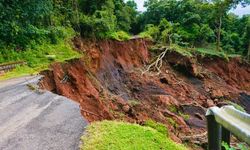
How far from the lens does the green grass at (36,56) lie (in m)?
11.1

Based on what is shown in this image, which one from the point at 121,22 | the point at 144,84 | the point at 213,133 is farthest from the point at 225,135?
the point at 121,22

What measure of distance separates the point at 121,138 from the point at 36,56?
9.97 meters

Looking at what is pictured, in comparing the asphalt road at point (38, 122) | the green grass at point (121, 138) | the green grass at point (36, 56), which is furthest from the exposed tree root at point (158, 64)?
the green grass at point (121, 138)

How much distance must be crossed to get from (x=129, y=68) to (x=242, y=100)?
30.6ft

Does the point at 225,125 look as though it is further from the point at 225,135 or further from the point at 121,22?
the point at 121,22

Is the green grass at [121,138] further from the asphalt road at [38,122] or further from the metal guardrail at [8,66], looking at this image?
the metal guardrail at [8,66]

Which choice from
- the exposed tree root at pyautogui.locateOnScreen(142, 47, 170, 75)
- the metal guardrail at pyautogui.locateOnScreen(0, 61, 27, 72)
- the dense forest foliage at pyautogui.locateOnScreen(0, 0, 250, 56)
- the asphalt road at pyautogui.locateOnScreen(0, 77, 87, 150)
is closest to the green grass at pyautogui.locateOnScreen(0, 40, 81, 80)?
the metal guardrail at pyautogui.locateOnScreen(0, 61, 27, 72)

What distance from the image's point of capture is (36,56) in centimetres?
1367

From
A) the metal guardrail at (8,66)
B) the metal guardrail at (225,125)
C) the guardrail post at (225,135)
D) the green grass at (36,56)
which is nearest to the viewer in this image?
the metal guardrail at (225,125)

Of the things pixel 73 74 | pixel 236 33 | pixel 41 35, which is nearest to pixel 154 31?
pixel 236 33

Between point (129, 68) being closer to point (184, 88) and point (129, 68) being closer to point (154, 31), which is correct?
point (184, 88)

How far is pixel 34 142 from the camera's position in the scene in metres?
4.45

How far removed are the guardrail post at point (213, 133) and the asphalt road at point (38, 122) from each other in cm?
193

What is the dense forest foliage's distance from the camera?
14109mm
